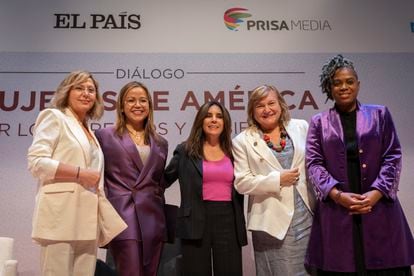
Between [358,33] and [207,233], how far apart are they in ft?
9.41

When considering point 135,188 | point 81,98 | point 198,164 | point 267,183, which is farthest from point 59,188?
point 267,183

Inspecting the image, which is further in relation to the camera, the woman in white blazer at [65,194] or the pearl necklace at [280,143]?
the pearl necklace at [280,143]

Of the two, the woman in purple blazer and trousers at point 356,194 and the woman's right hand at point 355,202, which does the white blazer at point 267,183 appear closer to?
the woman in purple blazer and trousers at point 356,194

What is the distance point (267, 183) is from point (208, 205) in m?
0.41

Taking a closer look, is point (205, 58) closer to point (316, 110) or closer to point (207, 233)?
point (316, 110)

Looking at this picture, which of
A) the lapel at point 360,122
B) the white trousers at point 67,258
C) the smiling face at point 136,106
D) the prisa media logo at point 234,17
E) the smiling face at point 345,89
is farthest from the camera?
the prisa media logo at point 234,17

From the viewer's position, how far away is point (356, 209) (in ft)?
7.76

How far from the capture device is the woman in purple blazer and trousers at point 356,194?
237 centimetres

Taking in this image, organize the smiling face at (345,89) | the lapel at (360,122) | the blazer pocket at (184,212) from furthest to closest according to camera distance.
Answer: the blazer pocket at (184,212)
the smiling face at (345,89)
the lapel at (360,122)

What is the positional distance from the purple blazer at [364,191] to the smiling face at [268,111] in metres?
0.39

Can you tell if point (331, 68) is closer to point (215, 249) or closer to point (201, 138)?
point (201, 138)

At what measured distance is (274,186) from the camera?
2684 mm

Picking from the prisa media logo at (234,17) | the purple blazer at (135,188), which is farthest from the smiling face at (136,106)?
the prisa media logo at (234,17)

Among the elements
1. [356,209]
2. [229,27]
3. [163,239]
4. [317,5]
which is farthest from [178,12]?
[356,209]
